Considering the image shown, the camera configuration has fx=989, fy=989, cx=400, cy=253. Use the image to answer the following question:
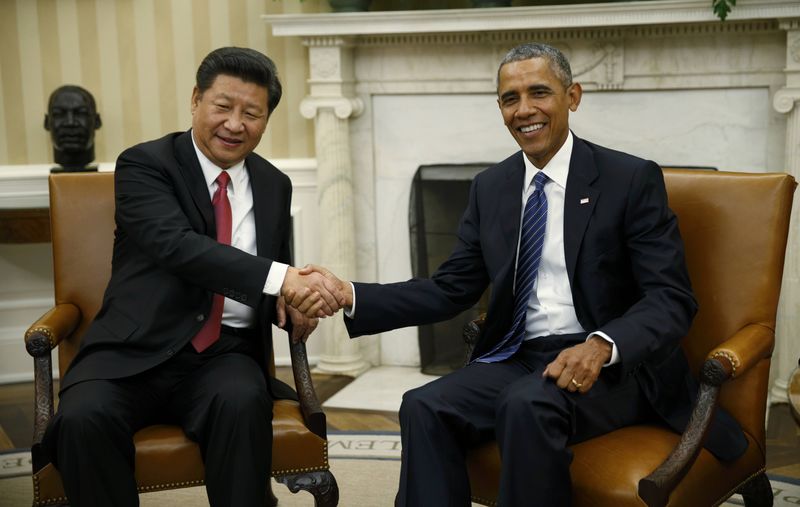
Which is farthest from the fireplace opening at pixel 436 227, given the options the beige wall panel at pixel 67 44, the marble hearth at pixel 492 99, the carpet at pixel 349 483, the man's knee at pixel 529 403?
the man's knee at pixel 529 403

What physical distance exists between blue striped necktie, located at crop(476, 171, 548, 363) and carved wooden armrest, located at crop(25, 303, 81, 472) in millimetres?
1072

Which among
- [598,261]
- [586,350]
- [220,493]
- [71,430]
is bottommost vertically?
[220,493]

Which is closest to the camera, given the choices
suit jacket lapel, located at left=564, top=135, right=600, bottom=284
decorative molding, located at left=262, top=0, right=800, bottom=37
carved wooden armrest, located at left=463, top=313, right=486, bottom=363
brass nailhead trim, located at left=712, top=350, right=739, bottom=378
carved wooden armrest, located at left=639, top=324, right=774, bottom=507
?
carved wooden armrest, located at left=639, top=324, right=774, bottom=507

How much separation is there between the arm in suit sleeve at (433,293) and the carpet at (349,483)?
2.67 feet

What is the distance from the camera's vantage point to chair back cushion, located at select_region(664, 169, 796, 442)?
7.76 feet

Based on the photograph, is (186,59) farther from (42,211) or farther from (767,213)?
(767,213)

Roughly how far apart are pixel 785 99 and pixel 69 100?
9.92 feet

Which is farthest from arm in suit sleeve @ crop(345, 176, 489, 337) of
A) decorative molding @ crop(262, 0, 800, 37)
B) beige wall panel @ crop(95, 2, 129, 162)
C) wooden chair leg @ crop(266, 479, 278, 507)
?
beige wall panel @ crop(95, 2, 129, 162)

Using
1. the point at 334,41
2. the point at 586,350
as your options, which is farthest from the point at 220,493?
the point at 334,41

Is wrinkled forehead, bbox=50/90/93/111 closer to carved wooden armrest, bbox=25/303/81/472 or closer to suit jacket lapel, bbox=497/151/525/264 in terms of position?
carved wooden armrest, bbox=25/303/81/472

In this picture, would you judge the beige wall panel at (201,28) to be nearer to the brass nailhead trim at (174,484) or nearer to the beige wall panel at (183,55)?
the beige wall panel at (183,55)

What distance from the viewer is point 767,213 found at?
2.42m

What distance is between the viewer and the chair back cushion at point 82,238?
279 centimetres

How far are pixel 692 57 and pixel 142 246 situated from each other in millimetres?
2555
